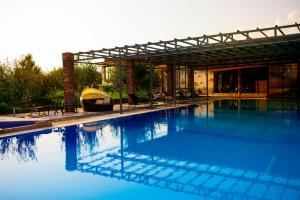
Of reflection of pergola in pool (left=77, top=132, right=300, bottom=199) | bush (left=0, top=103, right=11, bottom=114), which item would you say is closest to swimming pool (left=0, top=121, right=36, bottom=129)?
bush (left=0, top=103, right=11, bottom=114)

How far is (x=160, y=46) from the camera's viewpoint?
53.3ft

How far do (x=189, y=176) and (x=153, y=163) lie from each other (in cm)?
133

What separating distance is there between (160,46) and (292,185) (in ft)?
39.4

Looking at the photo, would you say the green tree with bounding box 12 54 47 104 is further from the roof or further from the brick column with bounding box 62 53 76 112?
the roof

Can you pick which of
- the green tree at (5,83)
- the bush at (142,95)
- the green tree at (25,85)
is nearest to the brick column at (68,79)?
the green tree at (25,85)

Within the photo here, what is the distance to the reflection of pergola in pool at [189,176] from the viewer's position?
5.12 m

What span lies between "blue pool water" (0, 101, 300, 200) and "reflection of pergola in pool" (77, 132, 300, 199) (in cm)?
2

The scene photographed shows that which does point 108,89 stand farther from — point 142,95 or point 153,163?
point 153,163

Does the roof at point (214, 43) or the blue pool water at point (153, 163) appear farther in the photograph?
the roof at point (214, 43)

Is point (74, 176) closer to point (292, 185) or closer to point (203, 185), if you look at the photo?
point (203, 185)

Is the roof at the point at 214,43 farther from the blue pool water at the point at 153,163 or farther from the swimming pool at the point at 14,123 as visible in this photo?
the swimming pool at the point at 14,123

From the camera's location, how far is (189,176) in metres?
6.03

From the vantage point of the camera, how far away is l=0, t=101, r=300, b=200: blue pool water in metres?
5.21

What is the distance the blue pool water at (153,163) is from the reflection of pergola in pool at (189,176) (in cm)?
2
